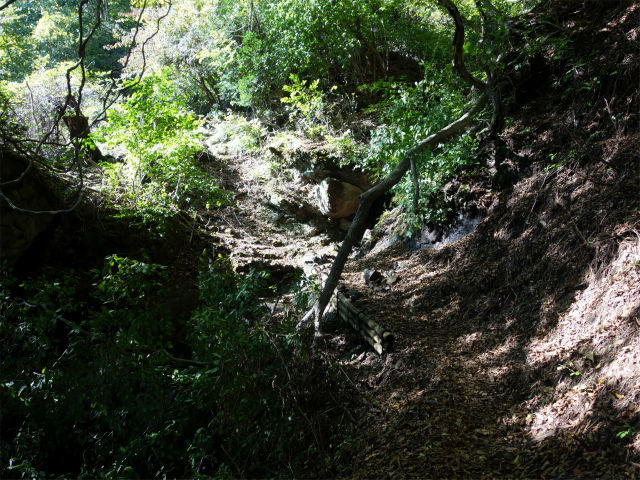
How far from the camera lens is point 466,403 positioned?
3.40 m

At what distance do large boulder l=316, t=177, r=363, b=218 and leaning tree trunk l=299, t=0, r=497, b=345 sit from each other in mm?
4230

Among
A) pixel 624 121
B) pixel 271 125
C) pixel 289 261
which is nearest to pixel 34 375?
pixel 289 261

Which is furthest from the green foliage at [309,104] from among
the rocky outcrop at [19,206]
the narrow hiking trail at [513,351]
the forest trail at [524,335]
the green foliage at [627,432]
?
the green foliage at [627,432]

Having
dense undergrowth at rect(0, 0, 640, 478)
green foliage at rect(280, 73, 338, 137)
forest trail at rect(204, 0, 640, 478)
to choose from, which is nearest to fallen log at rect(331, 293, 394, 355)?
forest trail at rect(204, 0, 640, 478)

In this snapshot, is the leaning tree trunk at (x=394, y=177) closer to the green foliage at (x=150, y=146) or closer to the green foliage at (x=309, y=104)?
the green foliage at (x=150, y=146)

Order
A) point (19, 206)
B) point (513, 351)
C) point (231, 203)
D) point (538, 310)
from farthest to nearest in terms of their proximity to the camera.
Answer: point (231, 203) < point (19, 206) < point (538, 310) < point (513, 351)

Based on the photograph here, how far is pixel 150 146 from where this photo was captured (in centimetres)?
719

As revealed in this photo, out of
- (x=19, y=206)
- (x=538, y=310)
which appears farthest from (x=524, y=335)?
(x=19, y=206)

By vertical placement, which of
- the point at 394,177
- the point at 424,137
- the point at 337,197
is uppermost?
the point at 337,197

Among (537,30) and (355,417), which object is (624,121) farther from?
(355,417)

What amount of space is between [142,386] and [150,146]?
5285 millimetres

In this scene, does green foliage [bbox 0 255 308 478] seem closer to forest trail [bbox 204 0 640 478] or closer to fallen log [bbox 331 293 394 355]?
forest trail [bbox 204 0 640 478]

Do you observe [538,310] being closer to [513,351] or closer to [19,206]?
[513,351]

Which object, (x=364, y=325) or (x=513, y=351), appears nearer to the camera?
(x=513, y=351)
